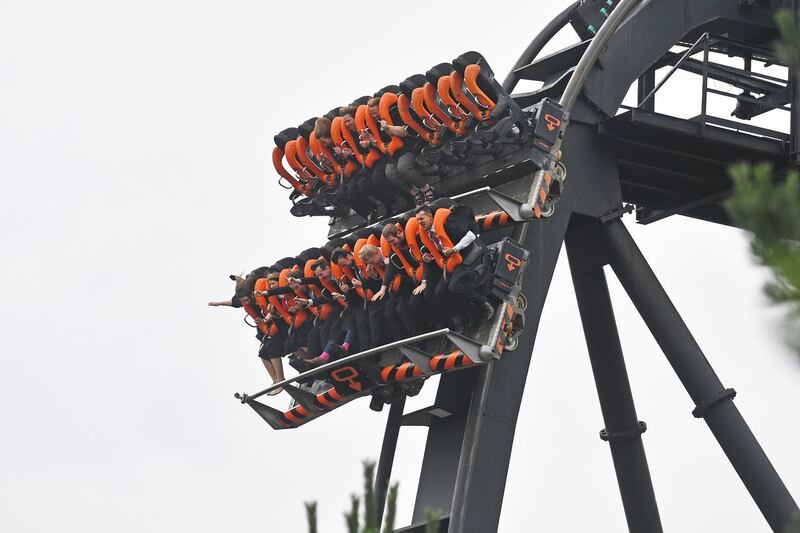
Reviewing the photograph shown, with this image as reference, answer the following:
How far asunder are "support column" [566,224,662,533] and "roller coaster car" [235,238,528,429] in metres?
2.15

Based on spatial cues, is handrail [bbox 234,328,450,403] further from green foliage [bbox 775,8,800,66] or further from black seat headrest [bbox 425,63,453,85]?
green foliage [bbox 775,8,800,66]

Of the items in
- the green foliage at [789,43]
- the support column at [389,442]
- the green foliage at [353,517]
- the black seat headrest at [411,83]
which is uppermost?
the black seat headrest at [411,83]

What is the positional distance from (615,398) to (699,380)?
1.09 meters

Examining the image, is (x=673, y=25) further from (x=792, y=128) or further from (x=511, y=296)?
(x=511, y=296)

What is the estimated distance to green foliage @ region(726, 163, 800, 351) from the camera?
4926 millimetres

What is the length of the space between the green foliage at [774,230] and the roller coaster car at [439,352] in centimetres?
844

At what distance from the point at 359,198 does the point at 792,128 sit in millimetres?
4211

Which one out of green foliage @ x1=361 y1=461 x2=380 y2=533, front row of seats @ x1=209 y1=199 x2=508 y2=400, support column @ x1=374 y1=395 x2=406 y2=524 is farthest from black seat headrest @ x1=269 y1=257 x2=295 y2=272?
green foliage @ x1=361 y1=461 x2=380 y2=533

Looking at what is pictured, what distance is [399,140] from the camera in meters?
15.5

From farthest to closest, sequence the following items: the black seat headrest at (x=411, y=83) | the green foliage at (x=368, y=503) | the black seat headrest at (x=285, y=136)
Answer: the black seat headrest at (x=285, y=136) → the black seat headrest at (x=411, y=83) → the green foliage at (x=368, y=503)

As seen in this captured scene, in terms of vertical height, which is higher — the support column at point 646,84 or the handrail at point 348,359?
the support column at point 646,84

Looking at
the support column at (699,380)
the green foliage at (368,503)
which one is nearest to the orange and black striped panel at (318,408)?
the support column at (699,380)

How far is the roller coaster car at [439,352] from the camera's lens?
13.7 meters

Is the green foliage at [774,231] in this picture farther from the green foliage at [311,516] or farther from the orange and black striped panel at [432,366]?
the orange and black striped panel at [432,366]
